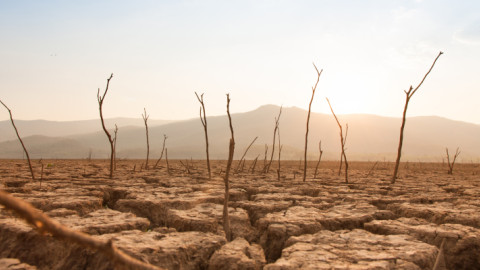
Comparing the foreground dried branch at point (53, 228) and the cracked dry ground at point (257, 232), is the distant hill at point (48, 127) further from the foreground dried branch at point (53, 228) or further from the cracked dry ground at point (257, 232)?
the foreground dried branch at point (53, 228)

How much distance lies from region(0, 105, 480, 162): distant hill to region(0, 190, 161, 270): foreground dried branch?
41061 millimetres

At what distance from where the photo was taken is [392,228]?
2.48m

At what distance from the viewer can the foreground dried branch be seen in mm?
686

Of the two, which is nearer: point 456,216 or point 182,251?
point 182,251

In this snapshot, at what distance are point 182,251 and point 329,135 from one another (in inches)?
2472

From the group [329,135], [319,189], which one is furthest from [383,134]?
[319,189]

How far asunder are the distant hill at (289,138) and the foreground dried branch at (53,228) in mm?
41061

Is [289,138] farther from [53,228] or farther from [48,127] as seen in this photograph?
[48,127]

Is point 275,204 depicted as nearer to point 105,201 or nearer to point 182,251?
point 182,251

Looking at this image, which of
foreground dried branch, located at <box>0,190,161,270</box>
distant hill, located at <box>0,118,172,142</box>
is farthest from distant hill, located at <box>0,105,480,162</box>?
Result: distant hill, located at <box>0,118,172,142</box>

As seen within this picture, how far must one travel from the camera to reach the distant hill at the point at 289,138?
49.4 m

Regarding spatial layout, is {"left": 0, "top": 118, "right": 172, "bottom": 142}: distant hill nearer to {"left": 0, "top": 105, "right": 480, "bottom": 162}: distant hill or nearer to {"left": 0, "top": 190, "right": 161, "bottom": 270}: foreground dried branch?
{"left": 0, "top": 105, "right": 480, "bottom": 162}: distant hill

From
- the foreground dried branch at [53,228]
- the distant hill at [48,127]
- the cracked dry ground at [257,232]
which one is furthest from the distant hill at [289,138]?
the distant hill at [48,127]

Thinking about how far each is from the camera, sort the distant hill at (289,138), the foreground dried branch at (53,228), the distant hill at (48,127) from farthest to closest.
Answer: the distant hill at (48,127), the distant hill at (289,138), the foreground dried branch at (53,228)
